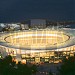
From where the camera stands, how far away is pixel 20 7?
2227 inches

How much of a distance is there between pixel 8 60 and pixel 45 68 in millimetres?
4931

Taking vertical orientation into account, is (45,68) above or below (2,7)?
below

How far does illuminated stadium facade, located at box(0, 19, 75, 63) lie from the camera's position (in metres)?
32.0

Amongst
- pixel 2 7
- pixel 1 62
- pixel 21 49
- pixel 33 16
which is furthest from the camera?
pixel 2 7

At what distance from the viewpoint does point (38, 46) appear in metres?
32.8

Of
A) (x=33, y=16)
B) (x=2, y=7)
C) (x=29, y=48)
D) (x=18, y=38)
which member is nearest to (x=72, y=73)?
(x=29, y=48)

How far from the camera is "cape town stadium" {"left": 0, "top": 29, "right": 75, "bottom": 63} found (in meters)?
32.0

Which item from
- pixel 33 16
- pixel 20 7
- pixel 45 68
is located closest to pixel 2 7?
pixel 20 7

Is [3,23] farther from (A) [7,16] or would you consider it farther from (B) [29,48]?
(B) [29,48]

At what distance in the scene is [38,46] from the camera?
108 feet

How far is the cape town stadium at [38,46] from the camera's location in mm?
32031

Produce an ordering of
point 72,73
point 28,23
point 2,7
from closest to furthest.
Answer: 1. point 72,73
2. point 28,23
3. point 2,7

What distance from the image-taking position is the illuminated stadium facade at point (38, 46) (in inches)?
1260

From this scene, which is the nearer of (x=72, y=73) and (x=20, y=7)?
(x=72, y=73)
